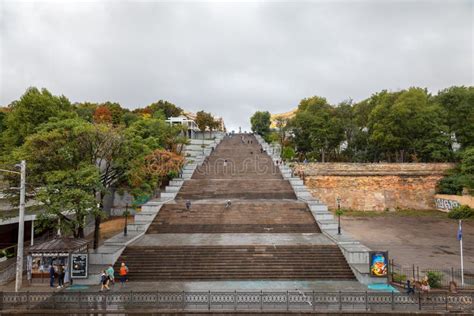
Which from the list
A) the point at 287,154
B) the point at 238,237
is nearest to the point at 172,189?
the point at 238,237

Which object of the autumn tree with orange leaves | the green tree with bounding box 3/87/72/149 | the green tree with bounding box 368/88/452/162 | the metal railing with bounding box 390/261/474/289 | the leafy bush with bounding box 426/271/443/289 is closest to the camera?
the leafy bush with bounding box 426/271/443/289

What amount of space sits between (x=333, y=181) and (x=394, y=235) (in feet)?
54.8

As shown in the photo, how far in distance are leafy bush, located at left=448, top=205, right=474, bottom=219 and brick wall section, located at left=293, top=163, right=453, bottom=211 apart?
23.7 feet

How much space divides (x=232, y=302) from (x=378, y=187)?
128 feet

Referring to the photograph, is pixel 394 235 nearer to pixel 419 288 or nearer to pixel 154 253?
pixel 419 288

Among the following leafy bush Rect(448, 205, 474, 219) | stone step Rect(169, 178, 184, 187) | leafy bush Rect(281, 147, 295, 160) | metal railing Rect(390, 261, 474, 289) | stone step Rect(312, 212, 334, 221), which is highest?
leafy bush Rect(281, 147, 295, 160)

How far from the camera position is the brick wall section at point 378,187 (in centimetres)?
4931

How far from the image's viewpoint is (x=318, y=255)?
22703mm

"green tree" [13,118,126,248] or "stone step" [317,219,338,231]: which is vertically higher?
"green tree" [13,118,126,248]

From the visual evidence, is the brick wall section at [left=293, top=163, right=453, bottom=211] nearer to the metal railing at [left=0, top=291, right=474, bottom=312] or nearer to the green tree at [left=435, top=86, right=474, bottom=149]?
the green tree at [left=435, top=86, right=474, bottom=149]

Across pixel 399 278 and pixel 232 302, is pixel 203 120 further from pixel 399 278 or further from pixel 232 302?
pixel 232 302

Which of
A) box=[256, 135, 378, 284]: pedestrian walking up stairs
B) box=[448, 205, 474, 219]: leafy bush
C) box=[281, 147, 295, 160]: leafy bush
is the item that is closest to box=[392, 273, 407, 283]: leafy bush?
box=[256, 135, 378, 284]: pedestrian walking up stairs

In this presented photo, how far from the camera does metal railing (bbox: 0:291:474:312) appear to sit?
50.8 ft

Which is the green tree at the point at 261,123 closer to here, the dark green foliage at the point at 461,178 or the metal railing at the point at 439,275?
the dark green foliage at the point at 461,178
